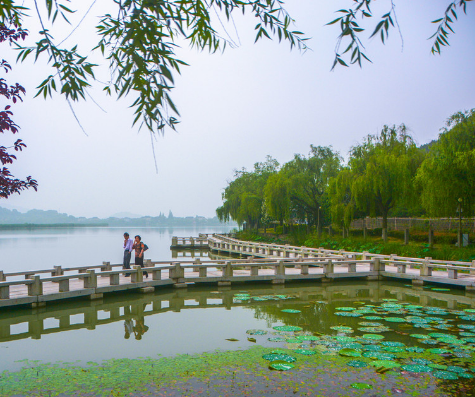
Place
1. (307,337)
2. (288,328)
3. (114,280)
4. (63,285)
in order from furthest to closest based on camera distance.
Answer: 1. (114,280)
2. (63,285)
3. (288,328)
4. (307,337)

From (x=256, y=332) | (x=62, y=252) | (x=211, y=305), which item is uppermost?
(x=256, y=332)

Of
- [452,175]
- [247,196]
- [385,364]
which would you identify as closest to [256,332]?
[385,364]

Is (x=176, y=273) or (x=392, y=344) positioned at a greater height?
(x=176, y=273)

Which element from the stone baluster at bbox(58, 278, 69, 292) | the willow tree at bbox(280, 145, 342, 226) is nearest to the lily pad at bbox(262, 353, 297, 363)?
the stone baluster at bbox(58, 278, 69, 292)

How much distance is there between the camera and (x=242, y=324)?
896 centimetres

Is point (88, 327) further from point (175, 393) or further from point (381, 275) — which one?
point (381, 275)

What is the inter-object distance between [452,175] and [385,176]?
199 inches

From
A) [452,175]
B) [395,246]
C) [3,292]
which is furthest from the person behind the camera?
[395,246]

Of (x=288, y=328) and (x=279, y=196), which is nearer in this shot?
(x=288, y=328)

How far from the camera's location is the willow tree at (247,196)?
39.3 m

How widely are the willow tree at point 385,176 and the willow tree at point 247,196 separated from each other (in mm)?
14115

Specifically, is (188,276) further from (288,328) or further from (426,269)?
(426,269)

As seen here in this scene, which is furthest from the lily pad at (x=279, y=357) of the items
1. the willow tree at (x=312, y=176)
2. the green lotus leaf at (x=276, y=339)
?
the willow tree at (x=312, y=176)

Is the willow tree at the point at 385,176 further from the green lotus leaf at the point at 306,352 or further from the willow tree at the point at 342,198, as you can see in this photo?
the green lotus leaf at the point at 306,352
